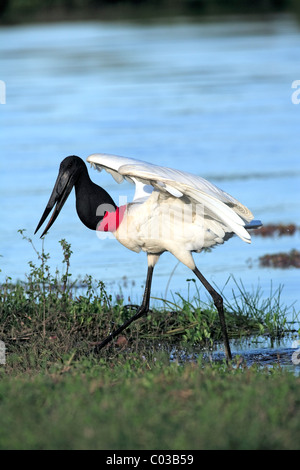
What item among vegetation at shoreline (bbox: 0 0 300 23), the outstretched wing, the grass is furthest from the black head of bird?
vegetation at shoreline (bbox: 0 0 300 23)

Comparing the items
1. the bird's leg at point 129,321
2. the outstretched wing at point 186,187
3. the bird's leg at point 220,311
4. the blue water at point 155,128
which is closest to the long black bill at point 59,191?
the outstretched wing at point 186,187

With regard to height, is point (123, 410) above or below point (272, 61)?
below

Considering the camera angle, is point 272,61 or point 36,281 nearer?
point 36,281

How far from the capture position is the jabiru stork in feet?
19.2

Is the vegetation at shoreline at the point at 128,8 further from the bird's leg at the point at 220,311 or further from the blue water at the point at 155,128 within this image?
the bird's leg at the point at 220,311

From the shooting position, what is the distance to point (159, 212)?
6.32m

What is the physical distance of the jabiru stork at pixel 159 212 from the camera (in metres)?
5.86

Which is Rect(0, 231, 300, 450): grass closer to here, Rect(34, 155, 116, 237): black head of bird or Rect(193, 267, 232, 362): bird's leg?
Rect(193, 267, 232, 362): bird's leg
